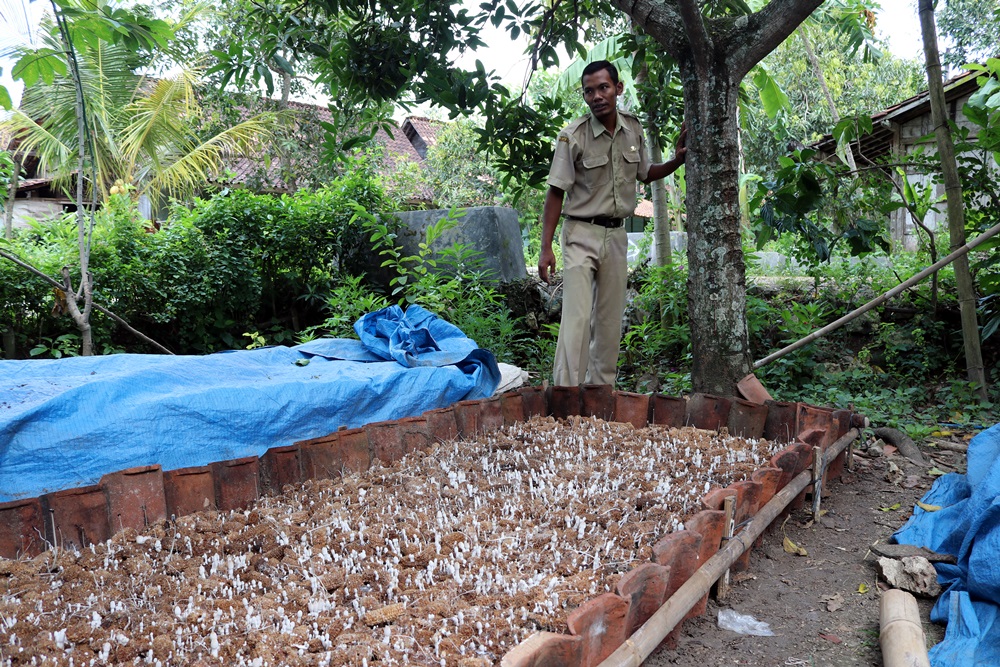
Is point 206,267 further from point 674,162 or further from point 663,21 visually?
point 663,21

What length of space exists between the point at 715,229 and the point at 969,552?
174 cm

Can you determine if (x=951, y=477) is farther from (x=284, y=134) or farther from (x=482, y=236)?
(x=284, y=134)

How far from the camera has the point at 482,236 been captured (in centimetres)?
627

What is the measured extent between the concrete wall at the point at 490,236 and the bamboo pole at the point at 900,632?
14.7 feet

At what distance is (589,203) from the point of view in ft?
12.5

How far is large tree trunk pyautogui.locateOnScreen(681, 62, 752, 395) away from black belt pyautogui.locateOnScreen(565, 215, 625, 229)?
437mm

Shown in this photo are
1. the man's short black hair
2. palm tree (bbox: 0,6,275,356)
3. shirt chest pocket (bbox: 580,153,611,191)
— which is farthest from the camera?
palm tree (bbox: 0,6,275,356)

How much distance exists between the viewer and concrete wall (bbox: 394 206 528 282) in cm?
625

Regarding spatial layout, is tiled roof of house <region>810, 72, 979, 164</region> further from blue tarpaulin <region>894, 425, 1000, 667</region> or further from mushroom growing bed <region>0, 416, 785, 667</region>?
mushroom growing bed <region>0, 416, 785, 667</region>

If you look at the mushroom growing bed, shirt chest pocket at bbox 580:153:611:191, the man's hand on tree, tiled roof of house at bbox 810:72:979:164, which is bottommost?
the mushroom growing bed

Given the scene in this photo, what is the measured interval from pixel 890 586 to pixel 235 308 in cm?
559

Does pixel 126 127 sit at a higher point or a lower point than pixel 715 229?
higher

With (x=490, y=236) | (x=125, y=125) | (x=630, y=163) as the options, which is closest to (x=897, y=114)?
(x=490, y=236)

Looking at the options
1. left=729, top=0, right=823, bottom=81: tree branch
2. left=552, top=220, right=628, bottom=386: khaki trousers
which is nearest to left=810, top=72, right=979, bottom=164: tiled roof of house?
left=729, top=0, right=823, bottom=81: tree branch
